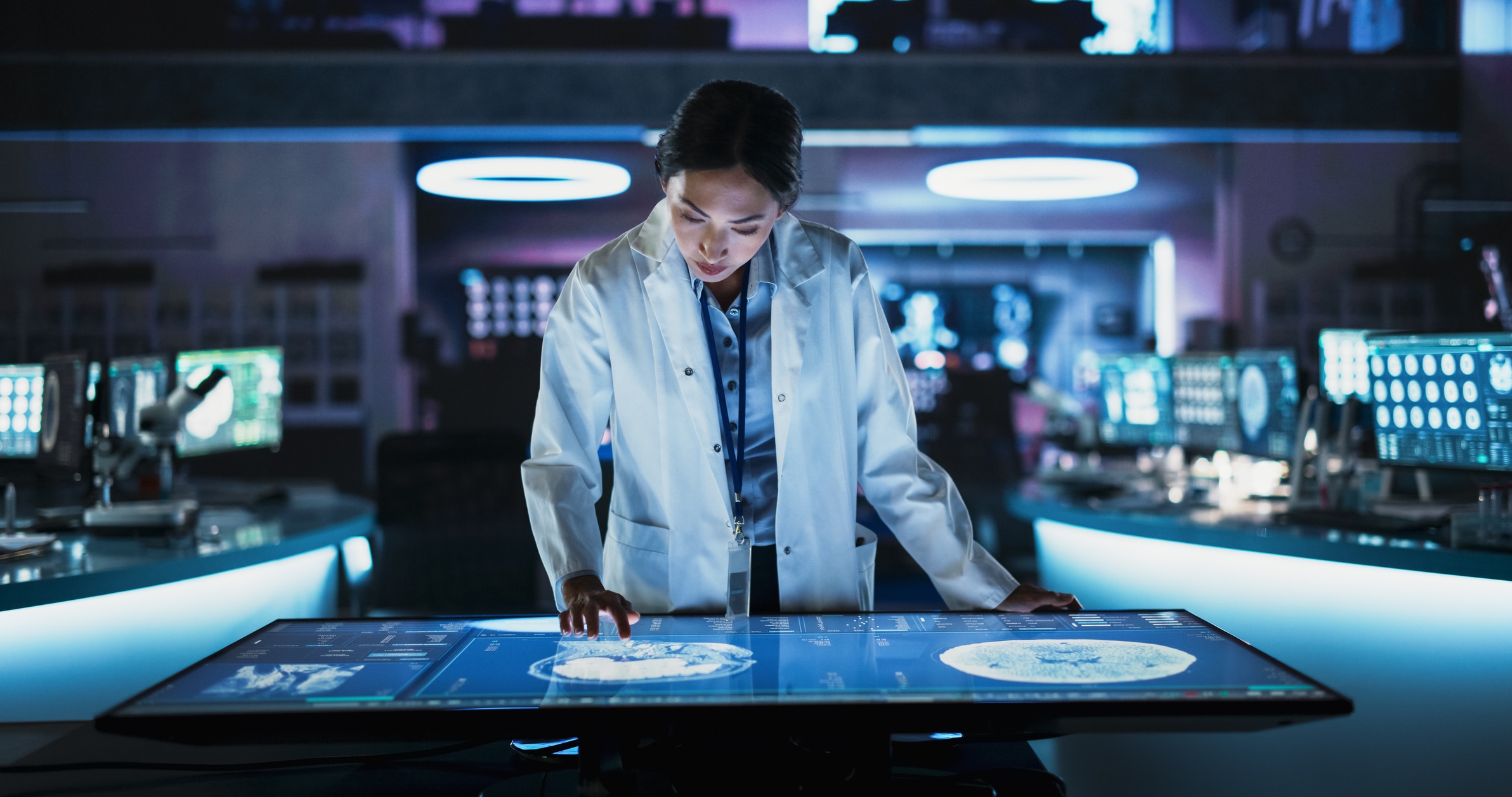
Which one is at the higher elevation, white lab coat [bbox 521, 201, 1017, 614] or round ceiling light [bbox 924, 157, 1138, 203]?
round ceiling light [bbox 924, 157, 1138, 203]

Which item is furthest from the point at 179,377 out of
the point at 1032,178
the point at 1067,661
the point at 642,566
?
the point at 1032,178

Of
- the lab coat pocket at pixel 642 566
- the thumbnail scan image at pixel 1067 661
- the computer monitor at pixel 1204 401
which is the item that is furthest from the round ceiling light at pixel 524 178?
the thumbnail scan image at pixel 1067 661

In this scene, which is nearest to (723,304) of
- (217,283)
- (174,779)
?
(174,779)

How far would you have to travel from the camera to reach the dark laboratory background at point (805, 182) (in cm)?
698

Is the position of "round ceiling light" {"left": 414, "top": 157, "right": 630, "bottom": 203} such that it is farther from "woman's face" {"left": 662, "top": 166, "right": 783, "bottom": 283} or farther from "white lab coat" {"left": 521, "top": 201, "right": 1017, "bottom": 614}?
"woman's face" {"left": 662, "top": 166, "right": 783, "bottom": 283}

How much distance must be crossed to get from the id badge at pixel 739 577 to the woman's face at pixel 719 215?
1.38ft

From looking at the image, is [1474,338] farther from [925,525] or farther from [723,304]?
[723,304]

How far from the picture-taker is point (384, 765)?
1299mm

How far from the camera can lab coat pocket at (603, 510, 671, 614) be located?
162cm

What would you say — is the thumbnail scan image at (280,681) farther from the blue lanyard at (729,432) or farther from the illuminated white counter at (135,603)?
the illuminated white counter at (135,603)

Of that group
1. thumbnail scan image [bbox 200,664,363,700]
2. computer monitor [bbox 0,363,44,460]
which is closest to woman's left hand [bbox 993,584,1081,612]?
thumbnail scan image [bbox 200,664,363,700]

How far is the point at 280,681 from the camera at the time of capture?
1075 mm

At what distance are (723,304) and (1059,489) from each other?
2501 millimetres

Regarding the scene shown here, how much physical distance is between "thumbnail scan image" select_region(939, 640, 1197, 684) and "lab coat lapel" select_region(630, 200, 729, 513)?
54cm
